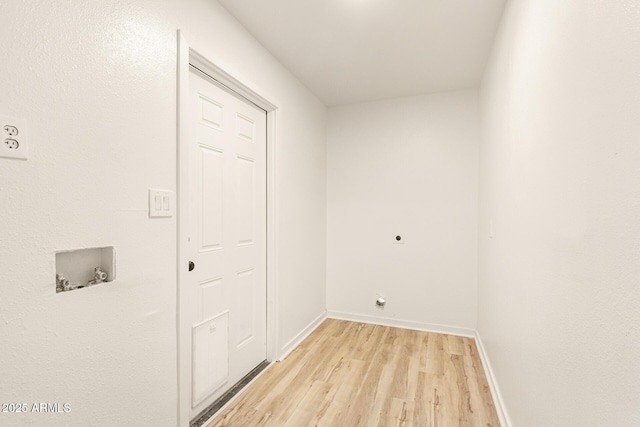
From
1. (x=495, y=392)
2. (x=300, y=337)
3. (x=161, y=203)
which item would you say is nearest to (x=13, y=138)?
(x=161, y=203)

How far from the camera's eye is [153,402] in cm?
133

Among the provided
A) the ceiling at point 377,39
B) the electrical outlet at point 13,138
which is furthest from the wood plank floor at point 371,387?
the ceiling at point 377,39

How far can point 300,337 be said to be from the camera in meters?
2.81

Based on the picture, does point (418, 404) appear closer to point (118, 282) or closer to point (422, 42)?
point (118, 282)

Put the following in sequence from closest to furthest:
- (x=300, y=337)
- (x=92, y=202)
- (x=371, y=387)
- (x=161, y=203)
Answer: (x=92, y=202), (x=161, y=203), (x=371, y=387), (x=300, y=337)

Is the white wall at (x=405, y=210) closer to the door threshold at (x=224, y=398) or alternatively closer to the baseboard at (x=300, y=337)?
the baseboard at (x=300, y=337)

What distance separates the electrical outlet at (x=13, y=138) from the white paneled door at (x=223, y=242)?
71cm

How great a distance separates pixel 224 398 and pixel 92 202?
145cm

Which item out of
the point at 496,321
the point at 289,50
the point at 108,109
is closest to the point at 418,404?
the point at 496,321

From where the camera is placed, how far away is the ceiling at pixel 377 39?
5.89 ft

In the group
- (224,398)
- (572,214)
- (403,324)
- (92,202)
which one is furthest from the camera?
(403,324)

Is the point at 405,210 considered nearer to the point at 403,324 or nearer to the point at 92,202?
the point at 403,324

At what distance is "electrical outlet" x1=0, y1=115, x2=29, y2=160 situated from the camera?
0.87 meters

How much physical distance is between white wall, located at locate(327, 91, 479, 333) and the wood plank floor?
0.46 m
